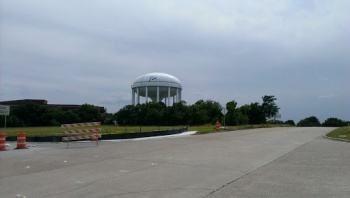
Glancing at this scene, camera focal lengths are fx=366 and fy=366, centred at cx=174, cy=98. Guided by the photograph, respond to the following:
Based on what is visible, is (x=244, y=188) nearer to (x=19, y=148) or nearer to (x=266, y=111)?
(x=19, y=148)

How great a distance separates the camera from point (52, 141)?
25766mm

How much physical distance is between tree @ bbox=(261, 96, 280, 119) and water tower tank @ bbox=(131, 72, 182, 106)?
25.7 metres

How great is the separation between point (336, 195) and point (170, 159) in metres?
6.76

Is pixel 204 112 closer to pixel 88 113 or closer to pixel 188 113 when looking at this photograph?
pixel 188 113

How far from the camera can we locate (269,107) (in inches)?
3184

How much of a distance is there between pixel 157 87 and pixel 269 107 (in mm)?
30083

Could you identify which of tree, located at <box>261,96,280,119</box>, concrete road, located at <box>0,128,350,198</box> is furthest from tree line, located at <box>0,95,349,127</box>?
concrete road, located at <box>0,128,350,198</box>

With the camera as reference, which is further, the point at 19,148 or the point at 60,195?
the point at 19,148

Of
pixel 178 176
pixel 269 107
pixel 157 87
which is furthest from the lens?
pixel 157 87

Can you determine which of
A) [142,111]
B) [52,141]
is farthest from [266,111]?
[52,141]

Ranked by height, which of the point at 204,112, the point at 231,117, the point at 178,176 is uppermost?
the point at 204,112

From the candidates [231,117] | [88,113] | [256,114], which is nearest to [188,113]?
[256,114]

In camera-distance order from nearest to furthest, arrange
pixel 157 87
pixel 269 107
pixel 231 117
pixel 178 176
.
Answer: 1. pixel 178 176
2. pixel 231 117
3. pixel 269 107
4. pixel 157 87

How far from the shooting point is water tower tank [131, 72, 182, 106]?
310 feet
